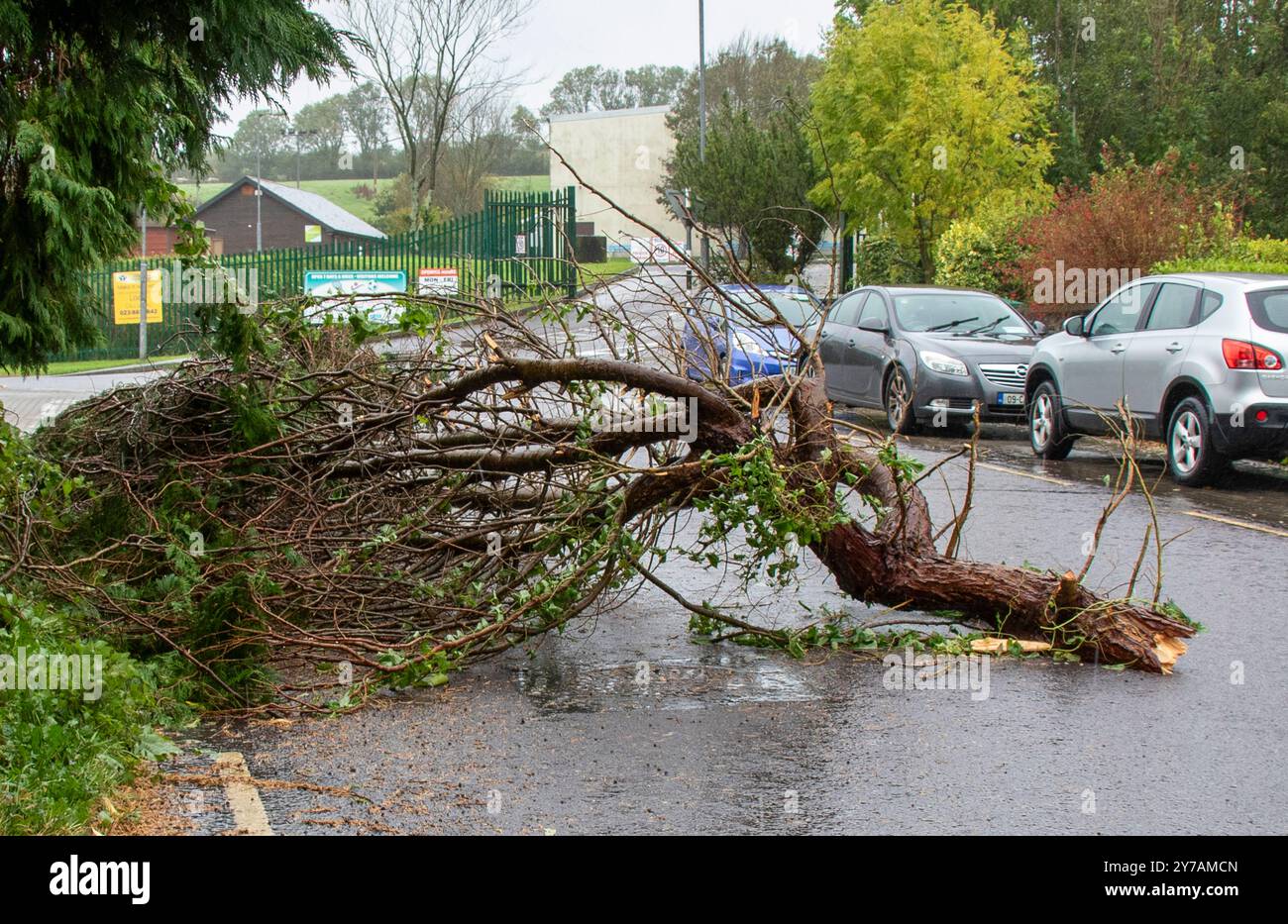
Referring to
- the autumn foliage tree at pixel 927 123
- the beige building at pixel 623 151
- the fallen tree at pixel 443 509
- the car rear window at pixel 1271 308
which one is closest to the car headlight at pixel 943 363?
the car rear window at pixel 1271 308

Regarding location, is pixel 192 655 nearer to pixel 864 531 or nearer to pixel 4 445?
pixel 4 445

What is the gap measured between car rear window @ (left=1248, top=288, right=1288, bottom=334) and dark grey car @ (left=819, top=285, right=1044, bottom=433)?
3855 millimetres

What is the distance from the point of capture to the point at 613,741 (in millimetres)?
5781

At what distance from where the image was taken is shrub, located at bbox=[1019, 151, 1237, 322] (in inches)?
777

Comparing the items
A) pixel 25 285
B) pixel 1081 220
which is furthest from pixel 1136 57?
pixel 25 285

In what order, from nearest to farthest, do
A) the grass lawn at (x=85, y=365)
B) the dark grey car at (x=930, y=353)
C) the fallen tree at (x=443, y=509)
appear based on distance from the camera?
the fallen tree at (x=443, y=509) → the dark grey car at (x=930, y=353) → the grass lawn at (x=85, y=365)

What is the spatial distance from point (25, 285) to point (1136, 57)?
42831 mm

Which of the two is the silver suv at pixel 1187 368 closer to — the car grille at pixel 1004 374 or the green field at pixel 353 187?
the car grille at pixel 1004 374

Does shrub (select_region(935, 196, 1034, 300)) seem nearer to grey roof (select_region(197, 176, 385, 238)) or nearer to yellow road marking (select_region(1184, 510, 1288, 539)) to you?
yellow road marking (select_region(1184, 510, 1288, 539))

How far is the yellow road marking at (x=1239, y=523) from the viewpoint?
10594mm

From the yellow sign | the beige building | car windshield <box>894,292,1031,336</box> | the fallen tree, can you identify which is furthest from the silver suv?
the beige building

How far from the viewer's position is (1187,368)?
12.5 metres

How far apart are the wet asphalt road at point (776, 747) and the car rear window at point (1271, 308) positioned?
185 inches

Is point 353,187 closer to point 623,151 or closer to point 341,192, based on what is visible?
point 341,192
